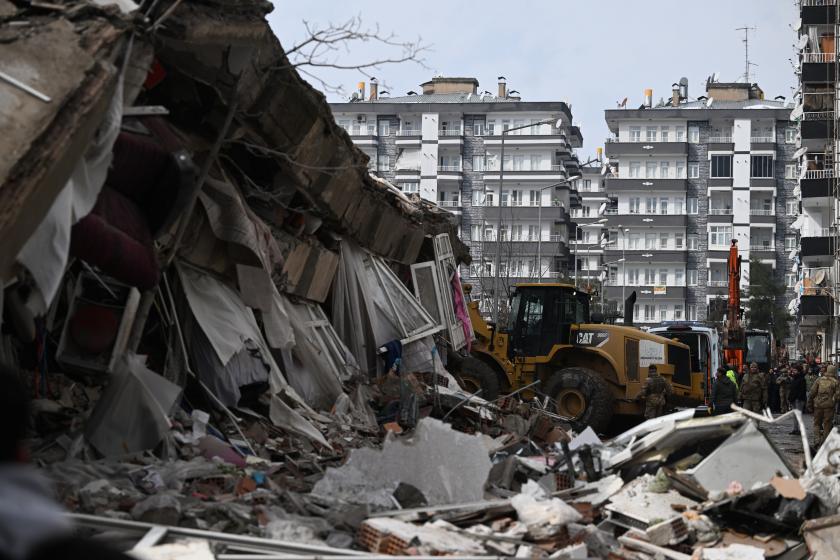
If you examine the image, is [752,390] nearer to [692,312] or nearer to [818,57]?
[818,57]

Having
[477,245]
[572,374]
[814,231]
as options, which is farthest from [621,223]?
[572,374]

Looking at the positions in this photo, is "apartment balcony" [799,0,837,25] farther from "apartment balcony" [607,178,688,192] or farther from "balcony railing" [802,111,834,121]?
"apartment balcony" [607,178,688,192]

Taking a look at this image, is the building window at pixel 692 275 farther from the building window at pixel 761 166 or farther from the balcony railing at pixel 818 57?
the balcony railing at pixel 818 57

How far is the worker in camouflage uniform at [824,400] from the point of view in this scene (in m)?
21.5

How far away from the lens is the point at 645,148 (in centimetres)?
9194

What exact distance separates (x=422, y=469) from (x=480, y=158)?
270ft

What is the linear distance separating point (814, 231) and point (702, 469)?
4403 centimetres

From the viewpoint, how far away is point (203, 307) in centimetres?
1244

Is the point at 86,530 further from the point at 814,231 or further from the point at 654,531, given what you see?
the point at 814,231

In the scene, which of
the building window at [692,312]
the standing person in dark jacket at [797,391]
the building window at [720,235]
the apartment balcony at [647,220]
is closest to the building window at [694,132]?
the apartment balcony at [647,220]

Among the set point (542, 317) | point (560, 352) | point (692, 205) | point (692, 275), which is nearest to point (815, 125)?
point (542, 317)

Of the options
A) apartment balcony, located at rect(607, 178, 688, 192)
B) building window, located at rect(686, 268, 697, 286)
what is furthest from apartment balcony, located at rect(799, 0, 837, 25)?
building window, located at rect(686, 268, 697, 286)

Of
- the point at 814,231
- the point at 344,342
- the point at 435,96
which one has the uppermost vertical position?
the point at 435,96

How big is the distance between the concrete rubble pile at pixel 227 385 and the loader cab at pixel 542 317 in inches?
256
